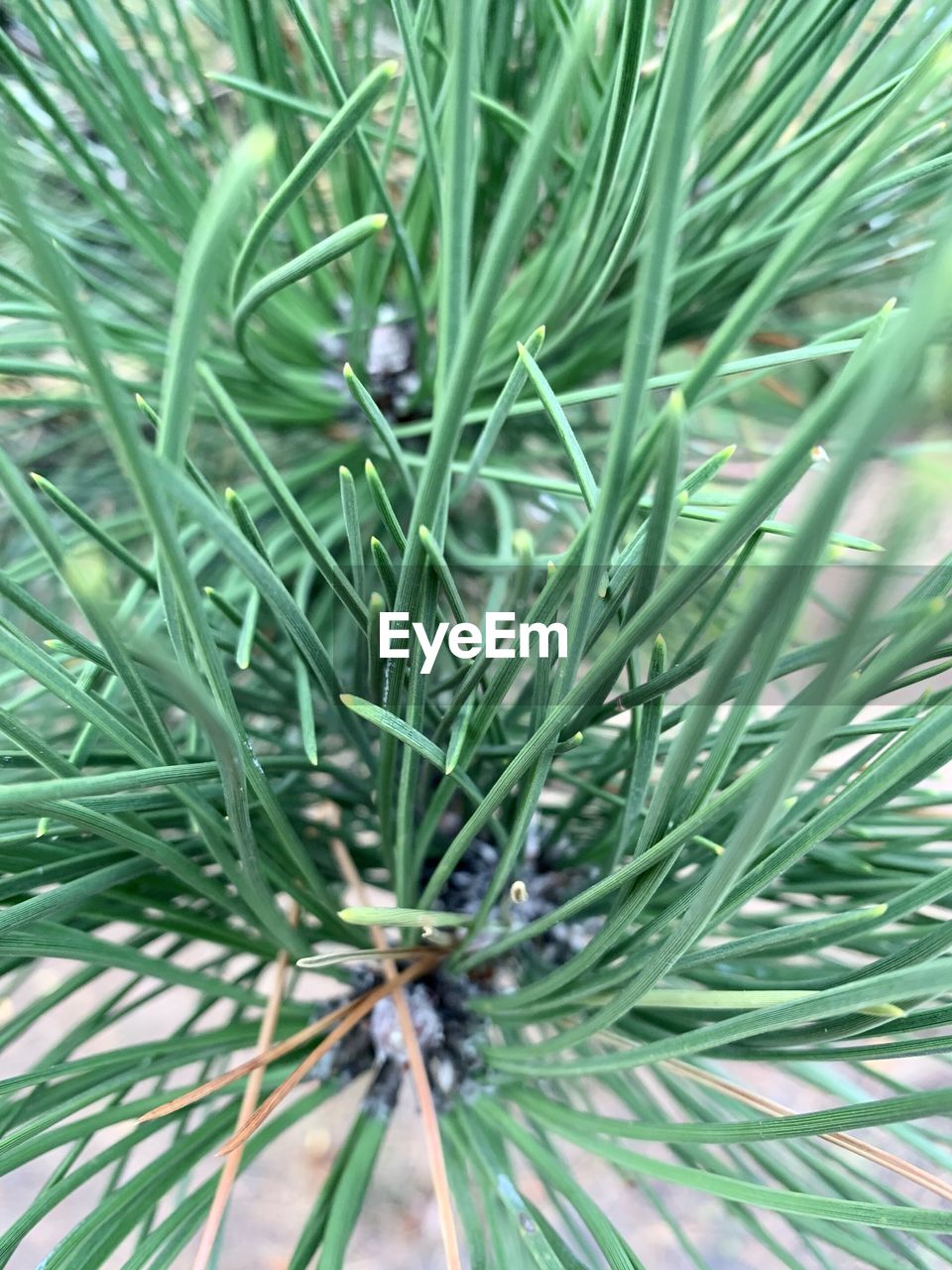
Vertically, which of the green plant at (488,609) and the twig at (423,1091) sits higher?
the green plant at (488,609)

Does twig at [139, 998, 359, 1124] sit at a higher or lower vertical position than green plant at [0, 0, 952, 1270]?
lower

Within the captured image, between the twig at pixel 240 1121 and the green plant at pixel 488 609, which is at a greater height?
the green plant at pixel 488 609

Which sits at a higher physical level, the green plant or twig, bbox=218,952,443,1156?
the green plant
